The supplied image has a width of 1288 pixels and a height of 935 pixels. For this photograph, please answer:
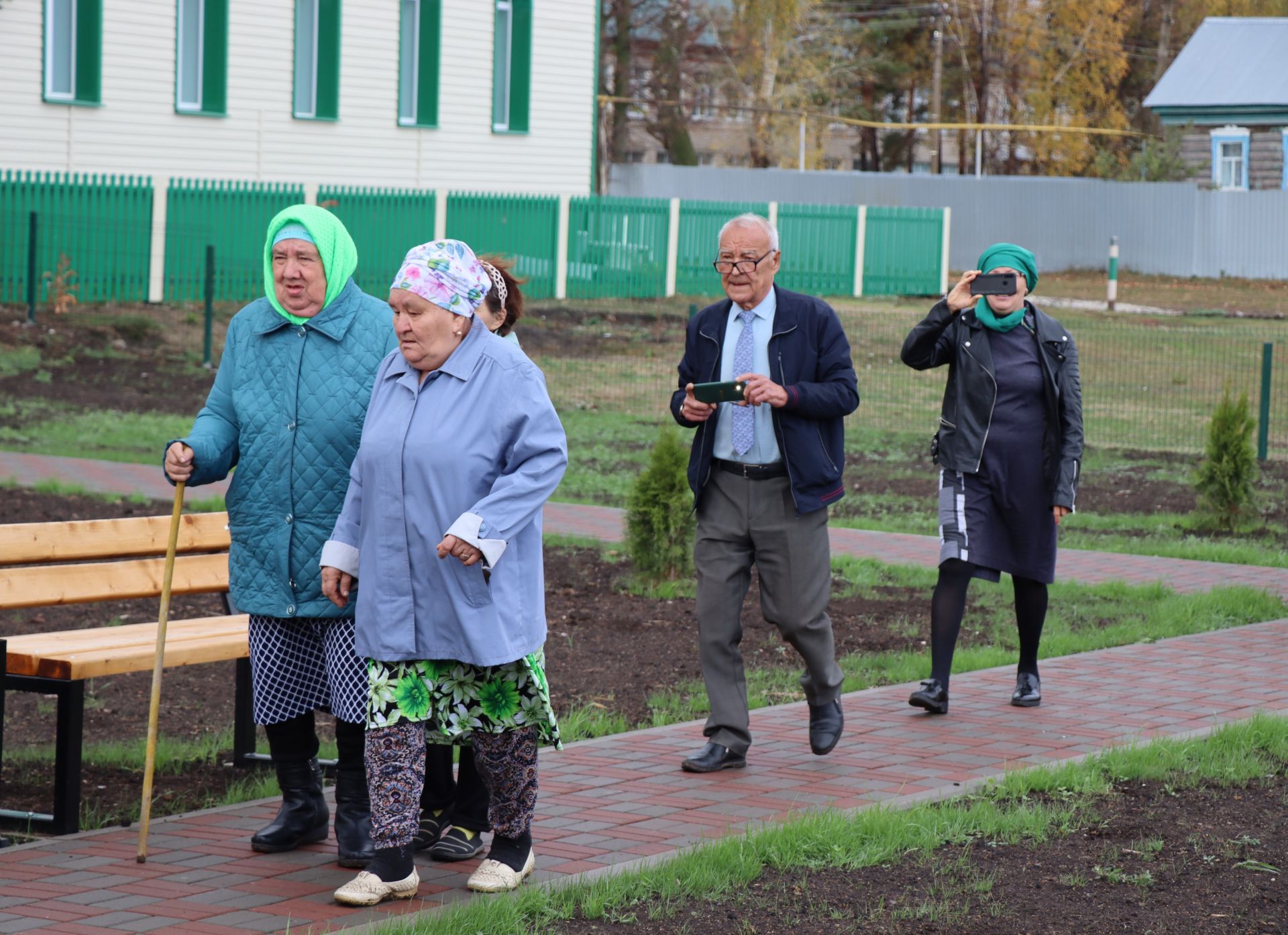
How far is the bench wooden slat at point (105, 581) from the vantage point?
5.81 meters

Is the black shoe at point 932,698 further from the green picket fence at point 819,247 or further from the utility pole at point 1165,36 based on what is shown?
the utility pole at point 1165,36

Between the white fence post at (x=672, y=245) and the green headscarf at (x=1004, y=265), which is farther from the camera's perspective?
the white fence post at (x=672, y=245)

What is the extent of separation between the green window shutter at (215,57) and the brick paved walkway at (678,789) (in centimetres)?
1968

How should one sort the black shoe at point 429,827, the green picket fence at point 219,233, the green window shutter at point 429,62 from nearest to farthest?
the black shoe at point 429,827, the green picket fence at point 219,233, the green window shutter at point 429,62

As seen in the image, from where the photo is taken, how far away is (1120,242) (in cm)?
4125

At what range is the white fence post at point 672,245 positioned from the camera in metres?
30.0

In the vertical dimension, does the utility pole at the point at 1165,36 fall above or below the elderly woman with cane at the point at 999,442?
above

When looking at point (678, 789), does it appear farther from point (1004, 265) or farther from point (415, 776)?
point (1004, 265)

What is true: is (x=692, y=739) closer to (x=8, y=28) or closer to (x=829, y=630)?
(x=829, y=630)

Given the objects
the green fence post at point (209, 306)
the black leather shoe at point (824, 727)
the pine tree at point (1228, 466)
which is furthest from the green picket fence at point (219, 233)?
the black leather shoe at point (824, 727)

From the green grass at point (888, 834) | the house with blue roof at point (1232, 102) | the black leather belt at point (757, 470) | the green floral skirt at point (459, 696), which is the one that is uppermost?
the house with blue roof at point (1232, 102)

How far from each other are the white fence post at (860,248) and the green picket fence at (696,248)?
3284 mm

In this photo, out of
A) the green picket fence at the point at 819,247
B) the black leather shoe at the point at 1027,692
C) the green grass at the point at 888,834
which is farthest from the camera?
the green picket fence at the point at 819,247

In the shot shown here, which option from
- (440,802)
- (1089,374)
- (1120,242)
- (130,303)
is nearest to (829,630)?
(440,802)
